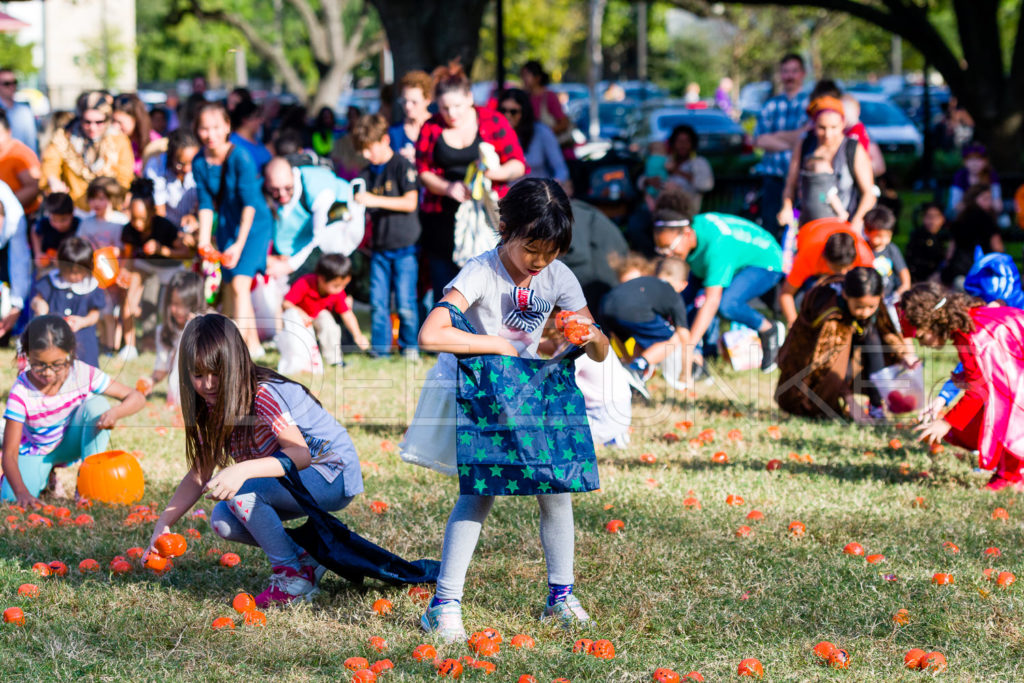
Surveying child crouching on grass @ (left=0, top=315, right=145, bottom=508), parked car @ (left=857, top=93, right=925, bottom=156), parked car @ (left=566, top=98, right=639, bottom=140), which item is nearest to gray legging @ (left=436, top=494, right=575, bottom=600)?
child crouching on grass @ (left=0, top=315, right=145, bottom=508)

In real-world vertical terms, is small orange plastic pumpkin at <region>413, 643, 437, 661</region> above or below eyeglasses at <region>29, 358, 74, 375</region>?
below

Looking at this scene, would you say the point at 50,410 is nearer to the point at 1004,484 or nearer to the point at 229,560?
the point at 229,560

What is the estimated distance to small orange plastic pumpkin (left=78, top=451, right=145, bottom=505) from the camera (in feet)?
18.3

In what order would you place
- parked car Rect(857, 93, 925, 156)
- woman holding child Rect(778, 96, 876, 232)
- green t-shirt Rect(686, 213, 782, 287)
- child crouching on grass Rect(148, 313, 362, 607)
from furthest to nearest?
parked car Rect(857, 93, 925, 156) < woman holding child Rect(778, 96, 876, 232) < green t-shirt Rect(686, 213, 782, 287) < child crouching on grass Rect(148, 313, 362, 607)

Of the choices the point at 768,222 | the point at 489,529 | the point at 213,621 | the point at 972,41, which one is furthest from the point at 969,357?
the point at 972,41

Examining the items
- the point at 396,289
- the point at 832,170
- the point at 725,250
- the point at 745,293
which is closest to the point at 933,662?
the point at 725,250

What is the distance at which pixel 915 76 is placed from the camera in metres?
53.1

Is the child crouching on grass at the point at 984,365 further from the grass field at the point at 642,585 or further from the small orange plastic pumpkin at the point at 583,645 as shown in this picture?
the small orange plastic pumpkin at the point at 583,645

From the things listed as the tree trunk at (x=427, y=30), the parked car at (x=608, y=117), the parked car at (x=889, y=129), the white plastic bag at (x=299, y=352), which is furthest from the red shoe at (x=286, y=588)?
the parked car at (x=608, y=117)

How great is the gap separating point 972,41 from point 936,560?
13195 millimetres

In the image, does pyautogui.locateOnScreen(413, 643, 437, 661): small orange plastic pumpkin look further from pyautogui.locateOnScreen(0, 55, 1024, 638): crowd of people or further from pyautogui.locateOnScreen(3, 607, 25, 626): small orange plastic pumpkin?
pyautogui.locateOnScreen(3, 607, 25, 626): small orange plastic pumpkin

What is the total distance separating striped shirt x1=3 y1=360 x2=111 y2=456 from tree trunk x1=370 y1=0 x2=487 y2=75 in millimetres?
7843

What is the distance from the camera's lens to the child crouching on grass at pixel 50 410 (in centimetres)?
538

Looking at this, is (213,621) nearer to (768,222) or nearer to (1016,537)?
(1016,537)
